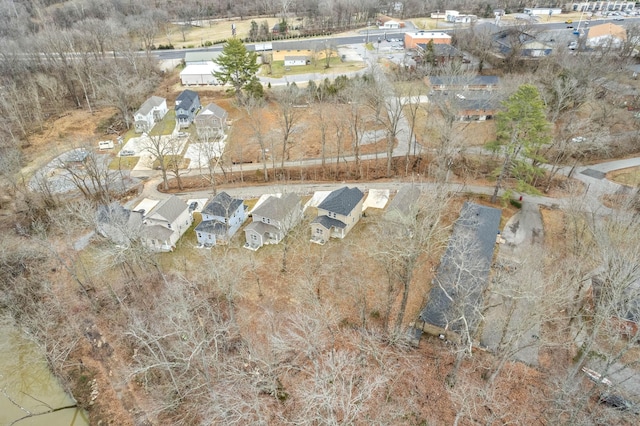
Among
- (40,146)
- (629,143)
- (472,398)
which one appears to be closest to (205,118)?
(40,146)

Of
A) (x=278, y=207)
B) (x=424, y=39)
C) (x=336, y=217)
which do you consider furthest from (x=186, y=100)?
(x=424, y=39)

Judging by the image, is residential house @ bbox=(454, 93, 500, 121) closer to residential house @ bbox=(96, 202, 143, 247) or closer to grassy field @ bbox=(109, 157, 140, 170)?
residential house @ bbox=(96, 202, 143, 247)

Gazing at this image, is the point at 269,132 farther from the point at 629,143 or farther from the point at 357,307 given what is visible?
the point at 629,143

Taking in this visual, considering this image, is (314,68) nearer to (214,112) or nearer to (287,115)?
(214,112)

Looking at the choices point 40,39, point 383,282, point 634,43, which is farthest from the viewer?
point 40,39

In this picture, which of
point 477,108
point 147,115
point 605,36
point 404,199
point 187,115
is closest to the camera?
point 404,199

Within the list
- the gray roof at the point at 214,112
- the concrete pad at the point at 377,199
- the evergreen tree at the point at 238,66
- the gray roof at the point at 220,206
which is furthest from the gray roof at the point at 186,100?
the concrete pad at the point at 377,199
